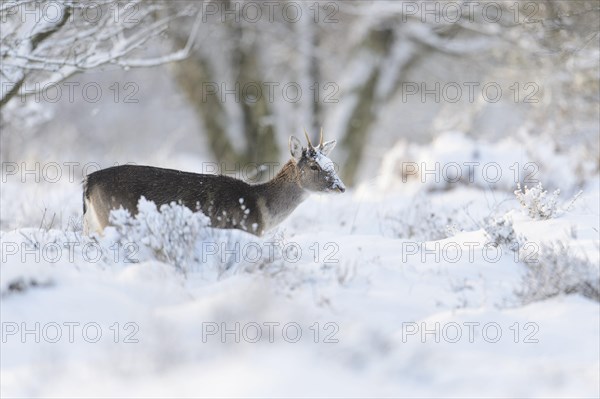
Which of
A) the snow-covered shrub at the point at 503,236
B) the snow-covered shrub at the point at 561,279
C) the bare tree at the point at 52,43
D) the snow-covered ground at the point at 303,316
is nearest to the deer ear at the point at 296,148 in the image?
the snow-covered ground at the point at 303,316

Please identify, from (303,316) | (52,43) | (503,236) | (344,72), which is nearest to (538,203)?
(503,236)

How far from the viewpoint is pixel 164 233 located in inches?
260

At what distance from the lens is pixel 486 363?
5.22 meters

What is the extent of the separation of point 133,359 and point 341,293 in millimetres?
1541

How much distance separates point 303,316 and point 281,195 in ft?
9.56

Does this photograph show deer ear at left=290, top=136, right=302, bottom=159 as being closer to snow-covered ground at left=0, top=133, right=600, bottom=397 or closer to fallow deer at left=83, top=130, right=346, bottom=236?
fallow deer at left=83, top=130, right=346, bottom=236

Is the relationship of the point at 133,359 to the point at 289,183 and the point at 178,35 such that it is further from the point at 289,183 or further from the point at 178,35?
the point at 178,35

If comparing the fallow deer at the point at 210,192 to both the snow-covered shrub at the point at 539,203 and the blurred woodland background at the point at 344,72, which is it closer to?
the snow-covered shrub at the point at 539,203

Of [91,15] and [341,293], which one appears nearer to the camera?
[341,293]

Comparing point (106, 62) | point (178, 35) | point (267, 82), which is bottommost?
point (267, 82)

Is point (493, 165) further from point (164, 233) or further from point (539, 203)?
point (164, 233)

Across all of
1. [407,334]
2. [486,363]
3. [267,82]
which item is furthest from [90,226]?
[267,82]

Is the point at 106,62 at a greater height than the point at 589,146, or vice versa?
the point at 106,62

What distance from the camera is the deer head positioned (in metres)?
8.49
